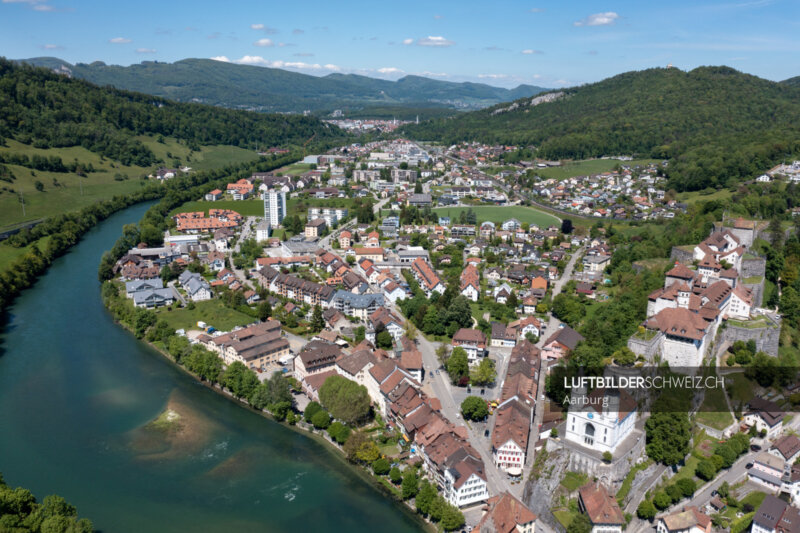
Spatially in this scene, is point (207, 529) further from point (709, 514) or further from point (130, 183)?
point (130, 183)

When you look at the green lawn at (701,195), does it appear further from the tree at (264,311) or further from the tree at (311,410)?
the tree at (311,410)

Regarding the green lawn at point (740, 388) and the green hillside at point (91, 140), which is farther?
the green hillside at point (91, 140)

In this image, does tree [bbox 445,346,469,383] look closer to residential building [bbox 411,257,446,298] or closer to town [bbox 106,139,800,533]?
town [bbox 106,139,800,533]

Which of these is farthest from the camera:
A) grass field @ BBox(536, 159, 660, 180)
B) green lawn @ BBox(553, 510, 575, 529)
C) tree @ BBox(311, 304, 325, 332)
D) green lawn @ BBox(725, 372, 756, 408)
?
grass field @ BBox(536, 159, 660, 180)

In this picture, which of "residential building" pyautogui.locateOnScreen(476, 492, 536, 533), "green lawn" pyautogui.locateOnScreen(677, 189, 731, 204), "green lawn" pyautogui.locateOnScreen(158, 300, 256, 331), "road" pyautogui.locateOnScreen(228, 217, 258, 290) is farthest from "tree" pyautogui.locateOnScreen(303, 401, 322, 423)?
"green lawn" pyautogui.locateOnScreen(677, 189, 731, 204)

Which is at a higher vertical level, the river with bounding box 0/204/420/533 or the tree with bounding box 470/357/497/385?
the tree with bounding box 470/357/497/385

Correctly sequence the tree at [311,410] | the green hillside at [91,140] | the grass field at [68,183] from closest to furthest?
the tree at [311,410], the grass field at [68,183], the green hillside at [91,140]

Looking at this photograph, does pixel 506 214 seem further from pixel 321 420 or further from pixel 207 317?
pixel 321 420

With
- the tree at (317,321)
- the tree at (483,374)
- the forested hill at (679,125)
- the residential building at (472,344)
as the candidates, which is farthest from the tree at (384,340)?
the forested hill at (679,125)
